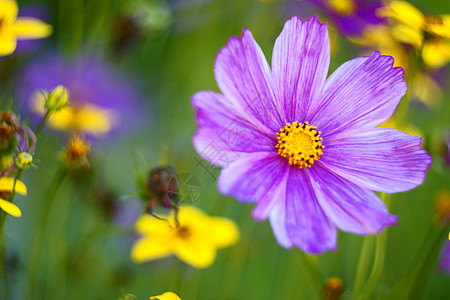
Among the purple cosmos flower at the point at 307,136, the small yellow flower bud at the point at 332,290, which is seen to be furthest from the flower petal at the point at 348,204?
the small yellow flower bud at the point at 332,290

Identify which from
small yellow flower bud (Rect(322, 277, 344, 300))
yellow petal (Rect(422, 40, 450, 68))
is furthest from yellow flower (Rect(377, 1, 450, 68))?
small yellow flower bud (Rect(322, 277, 344, 300))

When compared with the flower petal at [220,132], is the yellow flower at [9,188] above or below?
below

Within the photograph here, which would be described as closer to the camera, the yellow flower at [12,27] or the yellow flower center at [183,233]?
the yellow flower at [12,27]

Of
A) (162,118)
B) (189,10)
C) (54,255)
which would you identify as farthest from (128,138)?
(54,255)

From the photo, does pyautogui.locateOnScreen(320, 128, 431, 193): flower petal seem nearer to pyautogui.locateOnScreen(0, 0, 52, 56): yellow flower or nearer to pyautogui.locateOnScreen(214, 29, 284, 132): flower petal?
pyautogui.locateOnScreen(214, 29, 284, 132): flower petal

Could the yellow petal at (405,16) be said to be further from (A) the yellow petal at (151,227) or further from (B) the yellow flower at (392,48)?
(A) the yellow petal at (151,227)

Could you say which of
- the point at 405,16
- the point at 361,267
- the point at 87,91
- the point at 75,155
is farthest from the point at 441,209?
the point at 87,91

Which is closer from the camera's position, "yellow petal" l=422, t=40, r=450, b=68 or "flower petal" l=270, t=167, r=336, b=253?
"flower petal" l=270, t=167, r=336, b=253

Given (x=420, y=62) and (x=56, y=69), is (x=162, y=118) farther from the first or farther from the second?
(x=420, y=62)
